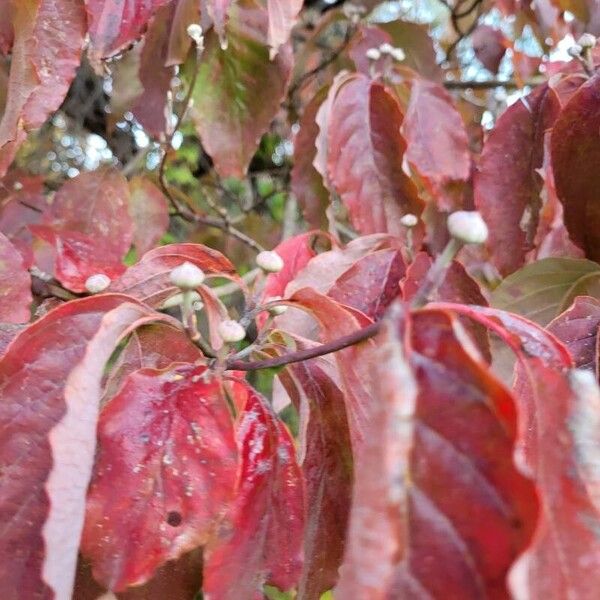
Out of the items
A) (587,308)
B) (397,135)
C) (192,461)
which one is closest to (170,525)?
(192,461)

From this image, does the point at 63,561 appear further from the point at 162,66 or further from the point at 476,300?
the point at 162,66

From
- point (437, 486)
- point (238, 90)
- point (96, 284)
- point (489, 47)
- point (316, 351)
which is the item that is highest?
point (489, 47)

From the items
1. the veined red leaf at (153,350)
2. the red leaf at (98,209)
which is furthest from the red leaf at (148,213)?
the veined red leaf at (153,350)

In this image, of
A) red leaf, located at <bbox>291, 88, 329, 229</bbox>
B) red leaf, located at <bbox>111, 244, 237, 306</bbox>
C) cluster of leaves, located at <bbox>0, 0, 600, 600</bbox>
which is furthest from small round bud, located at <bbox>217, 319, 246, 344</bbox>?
red leaf, located at <bbox>291, 88, 329, 229</bbox>

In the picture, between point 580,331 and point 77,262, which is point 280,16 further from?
point 580,331

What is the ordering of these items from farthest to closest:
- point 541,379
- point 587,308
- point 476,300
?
point 476,300, point 587,308, point 541,379

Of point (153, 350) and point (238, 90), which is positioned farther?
point (238, 90)

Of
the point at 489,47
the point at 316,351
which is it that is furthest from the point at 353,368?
the point at 489,47
